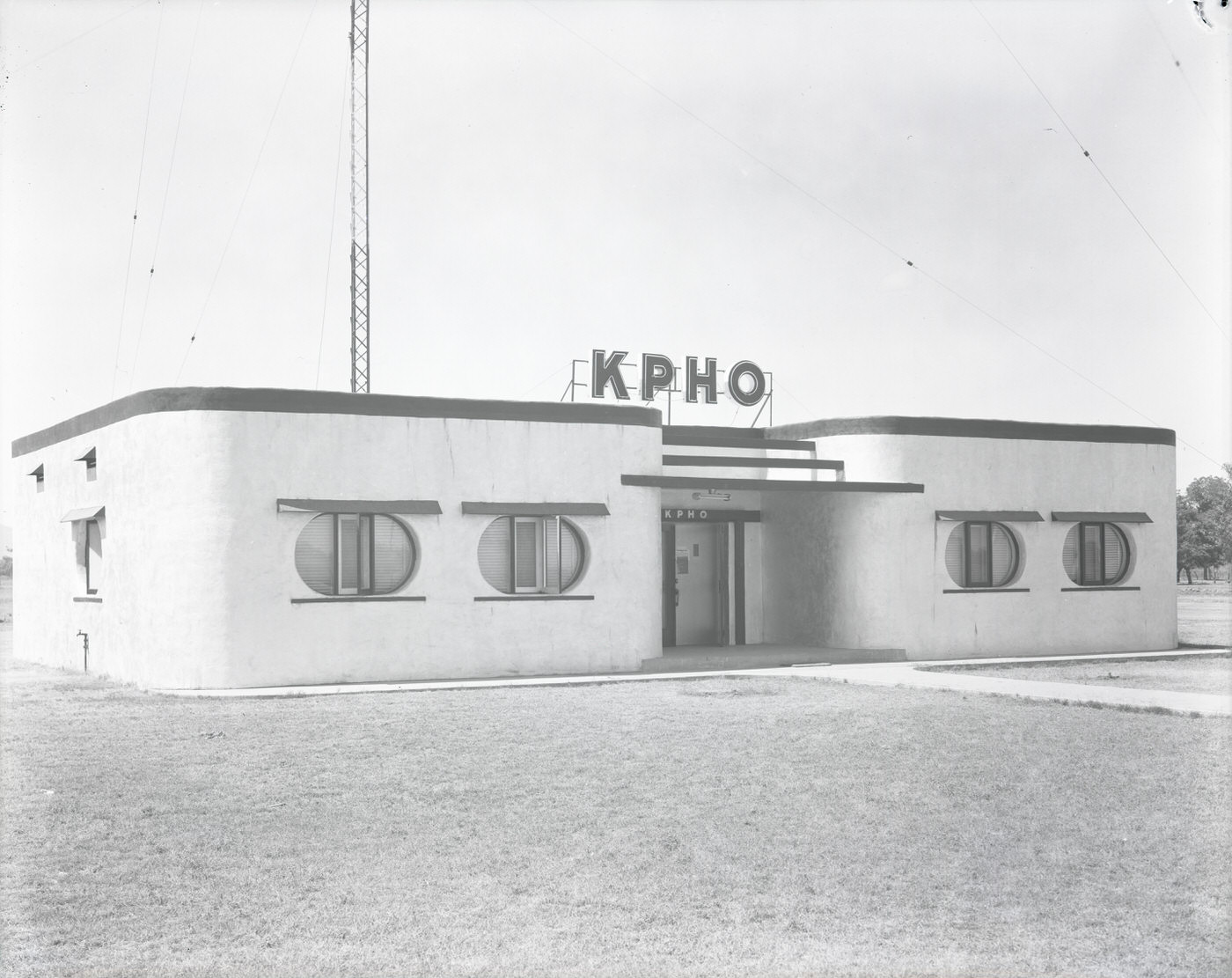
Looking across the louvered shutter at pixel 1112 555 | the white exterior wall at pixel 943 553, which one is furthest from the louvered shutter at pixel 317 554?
the louvered shutter at pixel 1112 555

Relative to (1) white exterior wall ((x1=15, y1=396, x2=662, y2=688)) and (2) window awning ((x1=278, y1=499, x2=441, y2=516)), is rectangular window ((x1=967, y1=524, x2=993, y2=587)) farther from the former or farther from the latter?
(2) window awning ((x1=278, y1=499, x2=441, y2=516))

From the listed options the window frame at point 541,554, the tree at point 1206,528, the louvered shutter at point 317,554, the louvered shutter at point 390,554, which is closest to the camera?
the louvered shutter at point 317,554

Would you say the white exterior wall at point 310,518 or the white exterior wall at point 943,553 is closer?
the white exterior wall at point 310,518

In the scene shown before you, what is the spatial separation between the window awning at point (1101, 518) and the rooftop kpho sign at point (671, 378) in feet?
18.2

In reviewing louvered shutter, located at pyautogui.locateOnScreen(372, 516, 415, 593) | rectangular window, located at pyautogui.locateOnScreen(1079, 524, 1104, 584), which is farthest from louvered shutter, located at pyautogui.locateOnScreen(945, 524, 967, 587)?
louvered shutter, located at pyautogui.locateOnScreen(372, 516, 415, 593)

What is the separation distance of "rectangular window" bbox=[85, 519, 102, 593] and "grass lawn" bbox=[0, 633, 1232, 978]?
7678 mm

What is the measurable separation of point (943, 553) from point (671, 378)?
5.46 meters

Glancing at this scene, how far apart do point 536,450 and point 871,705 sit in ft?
22.0

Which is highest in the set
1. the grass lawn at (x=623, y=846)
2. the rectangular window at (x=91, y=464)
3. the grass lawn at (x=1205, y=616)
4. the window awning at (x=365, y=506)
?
the rectangular window at (x=91, y=464)

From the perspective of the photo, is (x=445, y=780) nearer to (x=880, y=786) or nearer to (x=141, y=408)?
(x=880, y=786)

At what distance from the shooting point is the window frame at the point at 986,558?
22.1m

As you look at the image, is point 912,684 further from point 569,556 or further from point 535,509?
point 535,509

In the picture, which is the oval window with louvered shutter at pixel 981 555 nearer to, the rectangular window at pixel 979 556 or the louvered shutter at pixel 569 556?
the rectangular window at pixel 979 556

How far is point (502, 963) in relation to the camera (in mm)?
6309
